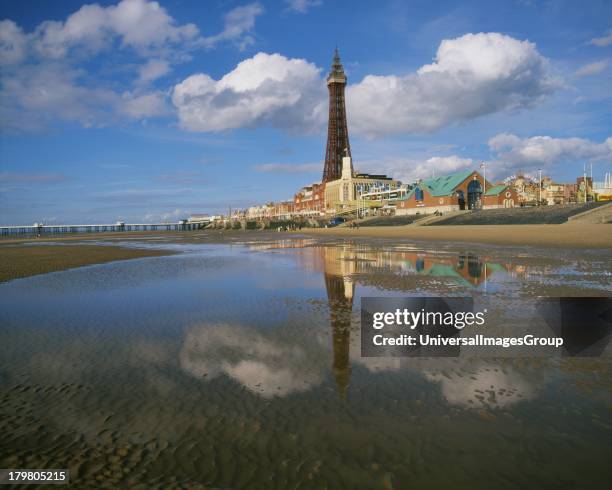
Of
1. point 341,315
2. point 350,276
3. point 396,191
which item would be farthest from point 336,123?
point 341,315

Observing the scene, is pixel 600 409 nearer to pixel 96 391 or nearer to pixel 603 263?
pixel 96 391

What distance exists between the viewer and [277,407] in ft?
13.7

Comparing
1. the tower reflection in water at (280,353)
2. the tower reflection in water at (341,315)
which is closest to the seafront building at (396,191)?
the tower reflection in water at (341,315)

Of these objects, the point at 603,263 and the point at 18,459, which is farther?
the point at 603,263

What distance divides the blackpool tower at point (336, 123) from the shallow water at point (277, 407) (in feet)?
361

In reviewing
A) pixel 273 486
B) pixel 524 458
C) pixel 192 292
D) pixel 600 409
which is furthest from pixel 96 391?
pixel 192 292

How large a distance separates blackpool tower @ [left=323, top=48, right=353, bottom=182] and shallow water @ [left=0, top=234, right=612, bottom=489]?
110m

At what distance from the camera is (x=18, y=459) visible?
10.9ft

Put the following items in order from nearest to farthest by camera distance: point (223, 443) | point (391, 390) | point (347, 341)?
point (223, 443) → point (391, 390) → point (347, 341)

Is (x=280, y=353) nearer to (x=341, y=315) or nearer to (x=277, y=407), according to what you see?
(x=277, y=407)

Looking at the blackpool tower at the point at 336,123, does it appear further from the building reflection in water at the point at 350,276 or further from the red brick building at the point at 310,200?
the building reflection in water at the point at 350,276

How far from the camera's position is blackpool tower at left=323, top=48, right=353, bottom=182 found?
114 metres

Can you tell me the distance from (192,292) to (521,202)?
64.1 m

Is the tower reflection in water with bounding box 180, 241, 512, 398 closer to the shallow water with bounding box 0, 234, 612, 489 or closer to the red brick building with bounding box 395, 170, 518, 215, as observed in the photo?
the shallow water with bounding box 0, 234, 612, 489
